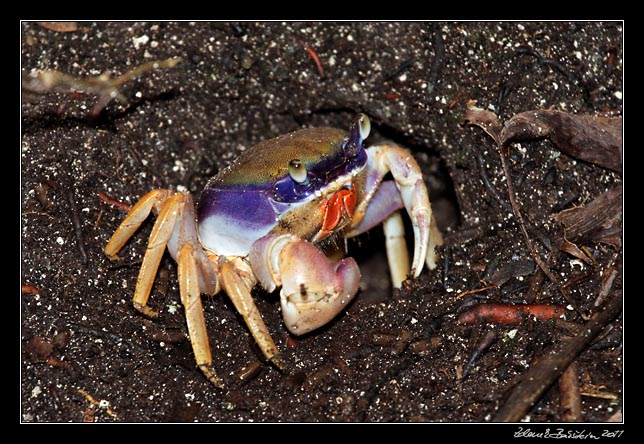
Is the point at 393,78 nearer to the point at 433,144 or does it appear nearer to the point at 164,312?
the point at 433,144

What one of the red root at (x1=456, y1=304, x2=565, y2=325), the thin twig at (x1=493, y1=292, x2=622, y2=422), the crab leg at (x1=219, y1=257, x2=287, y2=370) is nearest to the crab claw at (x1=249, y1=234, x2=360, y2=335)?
the crab leg at (x1=219, y1=257, x2=287, y2=370)

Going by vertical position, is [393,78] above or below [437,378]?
above

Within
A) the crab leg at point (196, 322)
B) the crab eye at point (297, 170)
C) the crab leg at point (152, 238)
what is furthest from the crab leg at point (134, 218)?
the crab eye at point (297, 170)

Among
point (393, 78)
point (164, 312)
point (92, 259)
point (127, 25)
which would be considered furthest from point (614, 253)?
point (127, 25)

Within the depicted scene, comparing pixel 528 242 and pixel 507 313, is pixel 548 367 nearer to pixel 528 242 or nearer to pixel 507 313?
pixel 507 313

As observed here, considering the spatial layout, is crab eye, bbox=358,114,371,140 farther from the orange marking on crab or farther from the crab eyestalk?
the orange marking on crab
